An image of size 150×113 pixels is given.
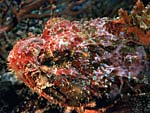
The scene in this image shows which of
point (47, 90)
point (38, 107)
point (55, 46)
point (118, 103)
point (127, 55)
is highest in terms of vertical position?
point (55, 46)

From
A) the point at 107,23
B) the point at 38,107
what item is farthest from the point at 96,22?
the point at 38,107

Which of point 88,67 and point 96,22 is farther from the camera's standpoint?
point 96,22

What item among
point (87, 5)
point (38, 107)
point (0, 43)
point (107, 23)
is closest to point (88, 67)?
point (107, 23)

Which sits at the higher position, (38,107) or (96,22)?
(96,22)

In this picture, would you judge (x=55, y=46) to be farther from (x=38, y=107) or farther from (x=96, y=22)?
(x=38, y=107)

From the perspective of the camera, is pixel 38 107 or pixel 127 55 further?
pixel 38 107

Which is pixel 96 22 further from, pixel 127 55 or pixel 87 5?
pixel 87 5

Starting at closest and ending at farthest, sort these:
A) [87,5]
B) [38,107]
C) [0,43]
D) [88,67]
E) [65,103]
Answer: [88,67] → [65,103] → [38,107] → [0,43] → [87,5]

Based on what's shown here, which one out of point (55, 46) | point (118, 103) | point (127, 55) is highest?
point (55, 46)

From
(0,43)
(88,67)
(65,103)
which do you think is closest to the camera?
(88,67)
